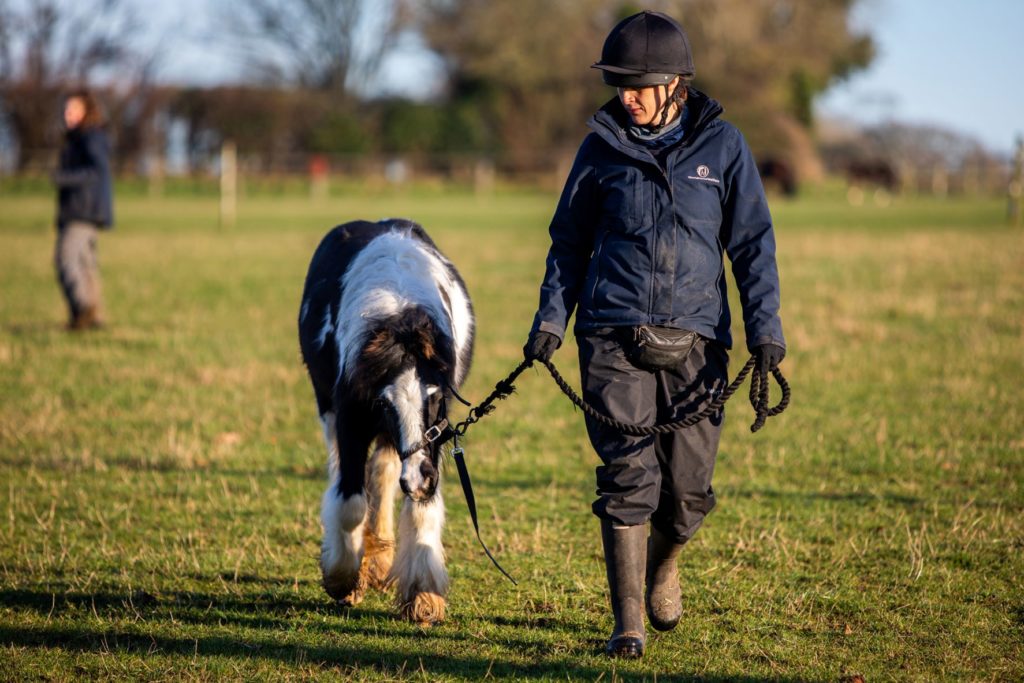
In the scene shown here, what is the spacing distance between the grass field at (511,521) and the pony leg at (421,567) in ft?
0.29

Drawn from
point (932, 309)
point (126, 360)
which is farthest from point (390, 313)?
point (932, 309)

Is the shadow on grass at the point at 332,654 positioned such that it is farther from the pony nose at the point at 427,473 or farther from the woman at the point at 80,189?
the woman at the point at 80,189

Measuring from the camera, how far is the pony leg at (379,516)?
511cm

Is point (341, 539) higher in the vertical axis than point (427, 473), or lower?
lower

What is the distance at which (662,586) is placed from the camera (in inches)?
175

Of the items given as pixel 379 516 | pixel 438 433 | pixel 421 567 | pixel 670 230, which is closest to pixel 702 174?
pixel 670 230

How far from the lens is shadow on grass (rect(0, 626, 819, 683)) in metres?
4.12

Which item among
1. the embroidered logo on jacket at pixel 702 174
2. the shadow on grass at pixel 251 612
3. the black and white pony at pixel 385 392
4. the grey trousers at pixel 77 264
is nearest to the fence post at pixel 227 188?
the grey trousers at pixel 77 264

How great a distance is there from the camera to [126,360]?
432 inches

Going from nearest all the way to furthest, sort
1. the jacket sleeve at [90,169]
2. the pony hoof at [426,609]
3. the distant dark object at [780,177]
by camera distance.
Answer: the pony hoof at [426,609]
the jacket sleeve at [90,169]
the distant dark object at [780,177]

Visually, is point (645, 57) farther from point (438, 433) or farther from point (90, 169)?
point (90, 169)

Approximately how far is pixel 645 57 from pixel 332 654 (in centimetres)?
257

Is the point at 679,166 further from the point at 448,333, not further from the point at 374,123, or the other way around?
the point at 374,123

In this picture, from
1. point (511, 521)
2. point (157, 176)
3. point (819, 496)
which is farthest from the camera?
point (157, 176)
